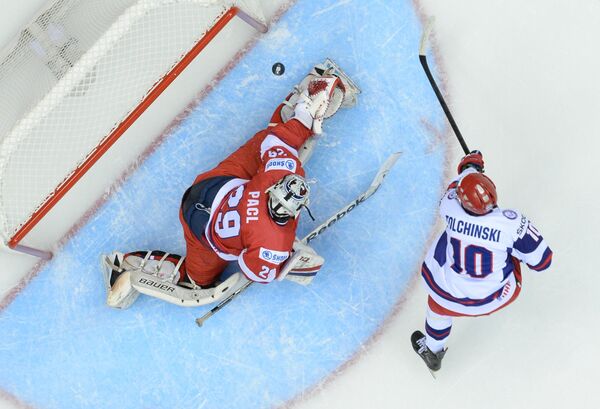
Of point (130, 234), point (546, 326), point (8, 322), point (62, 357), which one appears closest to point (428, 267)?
point (546, 326)

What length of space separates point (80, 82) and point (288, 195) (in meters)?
1.36

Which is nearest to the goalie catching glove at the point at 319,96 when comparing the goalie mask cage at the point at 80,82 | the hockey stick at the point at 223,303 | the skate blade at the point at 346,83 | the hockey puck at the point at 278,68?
the skate blade at the point at 346,83

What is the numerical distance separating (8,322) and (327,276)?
1787mm

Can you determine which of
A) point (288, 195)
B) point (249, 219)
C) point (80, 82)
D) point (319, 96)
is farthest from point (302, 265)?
point (80, 82)

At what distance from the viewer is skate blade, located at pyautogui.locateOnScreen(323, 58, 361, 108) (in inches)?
126

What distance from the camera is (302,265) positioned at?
9.87 feet

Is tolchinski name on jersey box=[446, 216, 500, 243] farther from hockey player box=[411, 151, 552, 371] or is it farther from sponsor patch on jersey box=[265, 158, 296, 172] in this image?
sponsor patch on jersey box=[265, 158, 296, 172]

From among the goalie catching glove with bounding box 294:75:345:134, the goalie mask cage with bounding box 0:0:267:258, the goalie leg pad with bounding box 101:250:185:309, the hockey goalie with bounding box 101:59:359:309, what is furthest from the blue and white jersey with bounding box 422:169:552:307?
the goalie mask cage with bounding box 0:0:267:258

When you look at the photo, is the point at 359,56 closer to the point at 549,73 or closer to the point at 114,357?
the point at 549,73

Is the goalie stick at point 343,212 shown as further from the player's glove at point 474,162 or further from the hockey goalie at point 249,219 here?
the player's glove at point 474,162

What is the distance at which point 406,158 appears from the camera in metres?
3.30

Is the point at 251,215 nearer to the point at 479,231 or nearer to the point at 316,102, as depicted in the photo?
the point at 316,102

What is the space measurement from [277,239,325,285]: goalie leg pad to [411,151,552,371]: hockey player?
537 mm

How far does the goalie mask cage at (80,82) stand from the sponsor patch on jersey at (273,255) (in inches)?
39.5
